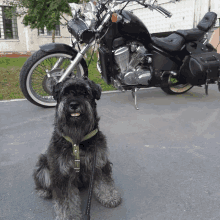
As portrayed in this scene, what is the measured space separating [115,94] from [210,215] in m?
4.18

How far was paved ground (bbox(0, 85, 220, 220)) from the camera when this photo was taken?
6.98ft

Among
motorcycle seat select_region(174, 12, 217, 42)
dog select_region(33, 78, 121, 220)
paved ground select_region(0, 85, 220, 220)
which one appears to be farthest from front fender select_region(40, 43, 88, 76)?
dog select_region(33, 78, 121, 220)

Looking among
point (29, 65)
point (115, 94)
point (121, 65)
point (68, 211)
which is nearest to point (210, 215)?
point (68, 211)

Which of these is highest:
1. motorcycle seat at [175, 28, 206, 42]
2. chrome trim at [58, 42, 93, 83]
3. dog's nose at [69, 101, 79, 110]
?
motorcycle seat at [175, 28, 206, 42]

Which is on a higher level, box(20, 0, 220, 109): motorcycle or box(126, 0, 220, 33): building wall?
box(126, 0, 220, 33): building wall

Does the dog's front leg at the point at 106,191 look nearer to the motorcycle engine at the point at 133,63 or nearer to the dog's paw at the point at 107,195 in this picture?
the dog's paw at the point at 107,195

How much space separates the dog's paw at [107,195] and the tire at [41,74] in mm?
2568

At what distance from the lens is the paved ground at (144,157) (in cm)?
213

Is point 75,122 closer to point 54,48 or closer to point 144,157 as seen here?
point 144,157

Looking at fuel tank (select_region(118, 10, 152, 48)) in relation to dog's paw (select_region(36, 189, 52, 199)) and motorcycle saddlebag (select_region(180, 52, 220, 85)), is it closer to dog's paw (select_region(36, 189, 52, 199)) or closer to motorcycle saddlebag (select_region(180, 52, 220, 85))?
motorcycle saddlebag (select_region(180, 52, 220, 85))

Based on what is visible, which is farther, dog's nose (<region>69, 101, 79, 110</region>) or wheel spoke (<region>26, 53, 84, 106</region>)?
wheel spoke (<region>26, 53, 84, 106</region>)

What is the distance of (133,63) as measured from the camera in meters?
4.80

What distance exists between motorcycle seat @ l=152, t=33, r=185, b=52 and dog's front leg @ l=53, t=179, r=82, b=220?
3853mm

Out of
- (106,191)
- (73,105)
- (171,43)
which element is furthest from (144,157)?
(171,43)
